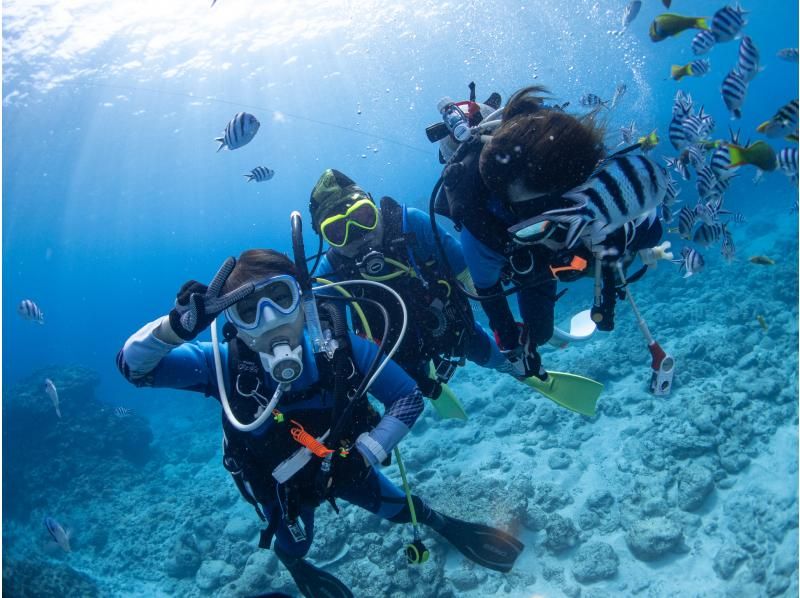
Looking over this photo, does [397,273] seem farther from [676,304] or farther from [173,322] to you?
[676,304]

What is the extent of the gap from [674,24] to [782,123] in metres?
1.68

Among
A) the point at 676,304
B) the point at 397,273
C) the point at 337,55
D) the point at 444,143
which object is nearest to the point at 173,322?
the point at 397,273

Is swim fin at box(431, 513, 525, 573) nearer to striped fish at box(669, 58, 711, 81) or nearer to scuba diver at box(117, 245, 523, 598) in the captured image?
scuba diver at box(117, 245, 523, 598)

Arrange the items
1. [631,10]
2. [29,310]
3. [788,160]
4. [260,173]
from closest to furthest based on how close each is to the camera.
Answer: [788,160] < [260,173] < [631,10] < [29,310]

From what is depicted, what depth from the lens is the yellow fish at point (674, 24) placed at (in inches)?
193

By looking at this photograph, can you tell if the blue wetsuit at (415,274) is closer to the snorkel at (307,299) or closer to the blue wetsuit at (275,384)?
the blue wetsuit at (275,384)

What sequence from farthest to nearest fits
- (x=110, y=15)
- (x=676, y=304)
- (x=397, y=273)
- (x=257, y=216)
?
(x=257, y=216) < (x=110, y=15) < (x=676, y=304) < (x=397, y=273)

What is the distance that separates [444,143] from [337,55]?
34982mm

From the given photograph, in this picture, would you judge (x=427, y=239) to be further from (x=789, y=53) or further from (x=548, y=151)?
(x=789, y=53)

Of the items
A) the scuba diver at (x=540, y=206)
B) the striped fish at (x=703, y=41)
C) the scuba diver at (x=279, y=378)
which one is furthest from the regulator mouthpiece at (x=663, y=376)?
the striped fish at (x=703, y=41)

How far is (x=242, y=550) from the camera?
8180 mm

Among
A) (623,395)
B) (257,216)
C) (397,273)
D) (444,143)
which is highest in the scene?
(444,143)

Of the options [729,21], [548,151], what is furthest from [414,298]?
[729,21]

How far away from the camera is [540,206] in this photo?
2.32m
